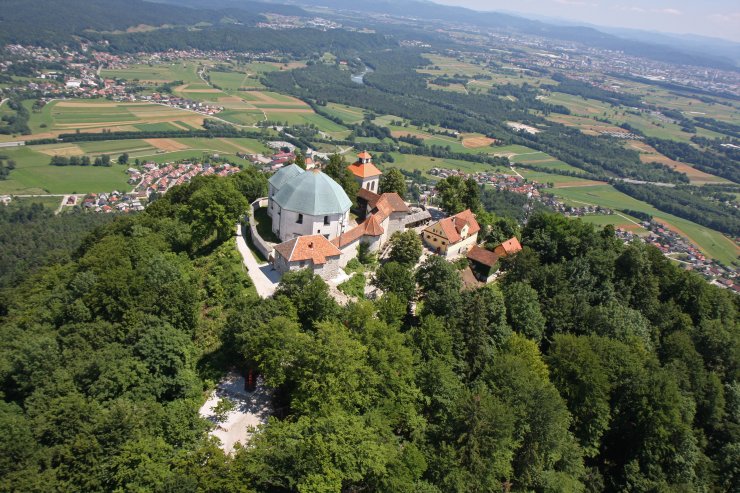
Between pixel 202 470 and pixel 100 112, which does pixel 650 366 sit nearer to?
pixel 202 470

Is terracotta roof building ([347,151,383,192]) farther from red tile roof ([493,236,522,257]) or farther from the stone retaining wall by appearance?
red tile roof ([493,236,522,257])

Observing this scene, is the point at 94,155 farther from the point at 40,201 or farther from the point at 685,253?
the point at 685,253

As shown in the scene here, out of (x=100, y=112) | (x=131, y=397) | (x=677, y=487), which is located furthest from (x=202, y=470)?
(x=100, y=112)

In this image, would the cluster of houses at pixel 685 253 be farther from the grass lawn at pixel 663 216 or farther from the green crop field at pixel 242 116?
the green crop field at pixel 242 116

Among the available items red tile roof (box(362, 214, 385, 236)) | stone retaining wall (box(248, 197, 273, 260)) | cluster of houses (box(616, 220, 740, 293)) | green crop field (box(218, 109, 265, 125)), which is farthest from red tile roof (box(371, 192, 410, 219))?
green crop field (box(218, 109, 265, 125))

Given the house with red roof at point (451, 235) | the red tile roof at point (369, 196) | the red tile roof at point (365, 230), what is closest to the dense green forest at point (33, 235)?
the red tile roof at point (369, 196)

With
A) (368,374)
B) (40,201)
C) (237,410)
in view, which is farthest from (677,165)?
(237,410)
